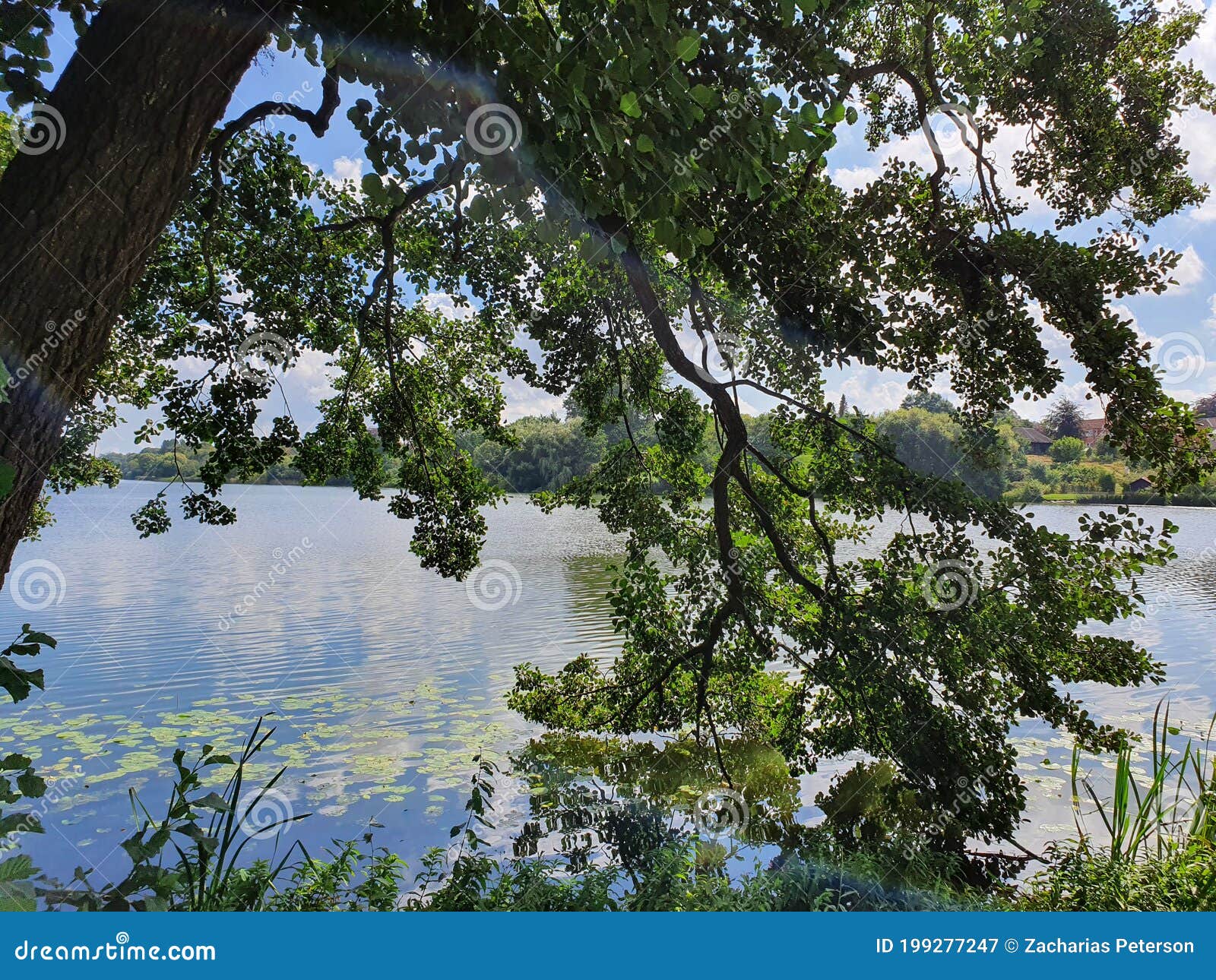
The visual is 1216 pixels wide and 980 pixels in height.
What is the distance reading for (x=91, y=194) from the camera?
2182 mm

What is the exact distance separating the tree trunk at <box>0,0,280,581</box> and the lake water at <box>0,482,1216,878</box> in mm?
4139

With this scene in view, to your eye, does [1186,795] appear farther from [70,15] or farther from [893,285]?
[70,15]

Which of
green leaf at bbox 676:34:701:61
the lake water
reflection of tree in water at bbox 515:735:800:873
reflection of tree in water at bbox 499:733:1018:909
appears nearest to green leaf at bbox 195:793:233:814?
reflection of tree in water at bbox 499:733:1018:909

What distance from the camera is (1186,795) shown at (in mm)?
6324

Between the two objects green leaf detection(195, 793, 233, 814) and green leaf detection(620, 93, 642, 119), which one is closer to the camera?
green leaf detection(620, 93, 642, 119)

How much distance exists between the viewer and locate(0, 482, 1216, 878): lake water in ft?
19.8

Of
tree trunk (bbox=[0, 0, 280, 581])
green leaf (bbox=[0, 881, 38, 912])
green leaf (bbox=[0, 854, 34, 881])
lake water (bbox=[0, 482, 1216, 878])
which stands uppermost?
tree trunk (bbox=[0, 0, 280, 581])

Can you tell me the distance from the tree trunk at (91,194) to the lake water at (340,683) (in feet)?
13.6

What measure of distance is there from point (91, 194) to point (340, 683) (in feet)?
25.4

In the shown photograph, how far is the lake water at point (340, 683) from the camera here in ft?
19.8

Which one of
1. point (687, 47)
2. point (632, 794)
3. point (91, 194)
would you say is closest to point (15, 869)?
point (91, 194)

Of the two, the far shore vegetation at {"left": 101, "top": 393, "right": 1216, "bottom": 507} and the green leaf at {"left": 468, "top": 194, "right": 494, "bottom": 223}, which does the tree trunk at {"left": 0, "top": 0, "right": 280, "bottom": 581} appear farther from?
the far shore vegetation at {"left": 101, "top": 393, "right": 1216, "bottom": 507}

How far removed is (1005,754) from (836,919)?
2.28 m

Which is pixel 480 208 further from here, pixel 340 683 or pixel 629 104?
pixel 340 683
